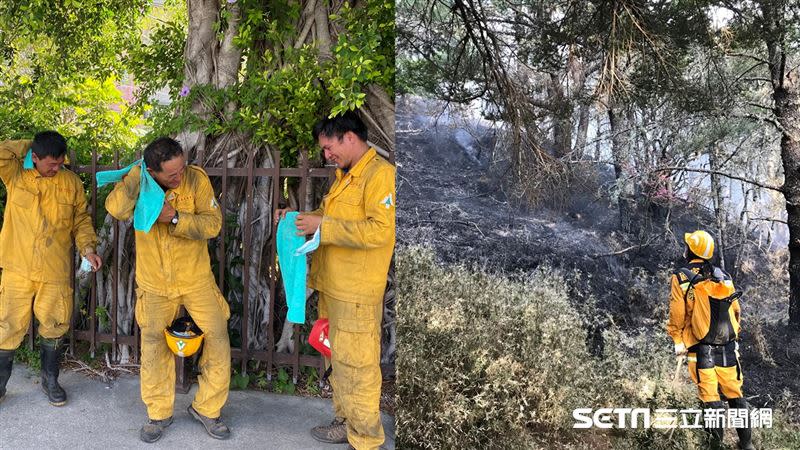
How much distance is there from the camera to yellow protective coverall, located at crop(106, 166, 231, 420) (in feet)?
10.2

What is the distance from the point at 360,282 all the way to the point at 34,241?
2.11 meters

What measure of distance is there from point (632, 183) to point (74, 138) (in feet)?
15.9

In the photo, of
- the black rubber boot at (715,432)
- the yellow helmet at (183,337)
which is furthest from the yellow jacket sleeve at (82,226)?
the black rubber boot at (715,432)

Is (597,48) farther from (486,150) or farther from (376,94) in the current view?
(376,94)

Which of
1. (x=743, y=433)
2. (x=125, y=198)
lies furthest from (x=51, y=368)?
(x=743, y=433)

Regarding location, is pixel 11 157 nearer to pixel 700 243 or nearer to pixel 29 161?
pixel 29 161

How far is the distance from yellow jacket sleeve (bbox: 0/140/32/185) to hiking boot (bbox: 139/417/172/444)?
67.5 inches

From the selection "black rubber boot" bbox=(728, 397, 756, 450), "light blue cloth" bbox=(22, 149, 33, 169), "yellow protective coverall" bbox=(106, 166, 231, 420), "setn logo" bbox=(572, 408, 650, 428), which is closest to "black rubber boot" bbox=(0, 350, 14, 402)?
"yellow protective coverall" bbox=(106, 166, 231, 420)

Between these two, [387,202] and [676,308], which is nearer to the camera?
[676,308]

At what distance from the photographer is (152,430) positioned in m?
3.21

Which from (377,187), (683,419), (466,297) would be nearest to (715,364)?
(683,419)

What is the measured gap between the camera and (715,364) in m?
2.58

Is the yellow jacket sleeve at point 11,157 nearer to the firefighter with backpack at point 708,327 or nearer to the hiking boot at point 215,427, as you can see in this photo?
the hiking boot at point 215,427

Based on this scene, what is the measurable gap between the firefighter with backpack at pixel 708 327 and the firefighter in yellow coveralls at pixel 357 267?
1358 millimetres
